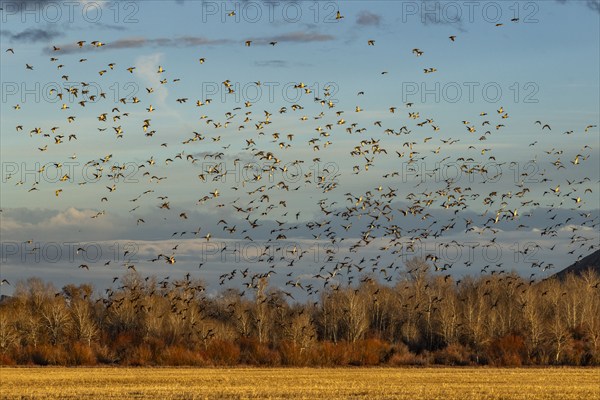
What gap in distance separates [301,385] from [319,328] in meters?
62.8

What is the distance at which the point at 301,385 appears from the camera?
6338 centimetres

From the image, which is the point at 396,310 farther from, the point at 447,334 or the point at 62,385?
the point at 62,385

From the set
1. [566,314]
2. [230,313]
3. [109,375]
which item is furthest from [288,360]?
[566,314]

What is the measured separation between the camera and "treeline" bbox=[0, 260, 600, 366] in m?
100

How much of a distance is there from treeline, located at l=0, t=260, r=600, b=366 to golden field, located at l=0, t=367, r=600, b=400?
1301 centimetres

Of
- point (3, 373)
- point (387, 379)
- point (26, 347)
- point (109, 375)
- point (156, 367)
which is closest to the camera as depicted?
point (387, 379)

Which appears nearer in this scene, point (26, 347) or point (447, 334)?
point (26, 347)

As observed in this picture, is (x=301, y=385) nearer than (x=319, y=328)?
Yes

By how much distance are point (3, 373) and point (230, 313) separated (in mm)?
48827

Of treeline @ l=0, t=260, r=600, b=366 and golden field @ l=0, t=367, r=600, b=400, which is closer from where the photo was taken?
golden field @ l=0, t=367, r=600, b=400

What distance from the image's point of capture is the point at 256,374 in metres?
79.0

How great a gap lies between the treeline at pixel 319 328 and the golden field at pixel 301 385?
512 inches

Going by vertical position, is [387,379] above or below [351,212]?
below

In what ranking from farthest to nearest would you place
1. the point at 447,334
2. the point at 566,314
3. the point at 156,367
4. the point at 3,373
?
1. the point at 566,314
2. the point at 447,334
3. the point at 156,367
4. the point at 3,373
